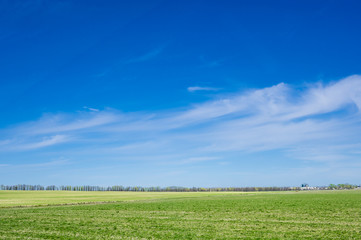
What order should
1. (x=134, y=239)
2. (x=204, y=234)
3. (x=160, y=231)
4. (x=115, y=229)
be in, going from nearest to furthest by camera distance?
(x=134, y=239), (x=204, y=234), (x=160, y=231), (x=115, y=229)

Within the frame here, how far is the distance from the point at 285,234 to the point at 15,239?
1808 centimetres

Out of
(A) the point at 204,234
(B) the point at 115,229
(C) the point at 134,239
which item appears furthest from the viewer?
(B) the point at 115,229

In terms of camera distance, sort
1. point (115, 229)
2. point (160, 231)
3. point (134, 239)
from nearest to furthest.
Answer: point (134, 239) → point (160, 231) → point (115, 229)

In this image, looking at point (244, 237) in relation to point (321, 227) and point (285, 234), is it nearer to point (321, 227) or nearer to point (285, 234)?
point (285, 234)

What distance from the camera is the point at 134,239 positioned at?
19031mm

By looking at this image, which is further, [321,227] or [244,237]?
[321,227]

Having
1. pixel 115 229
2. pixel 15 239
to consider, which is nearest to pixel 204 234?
pixel 115 229

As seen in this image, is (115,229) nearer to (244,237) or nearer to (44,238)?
(44,238)

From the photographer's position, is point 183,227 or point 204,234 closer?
point 204,234

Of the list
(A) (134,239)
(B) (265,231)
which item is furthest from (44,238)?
(B) (265,231)

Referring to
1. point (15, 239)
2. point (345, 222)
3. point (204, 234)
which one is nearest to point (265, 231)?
point (204, 234)

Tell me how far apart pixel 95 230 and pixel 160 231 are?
532 centimetres

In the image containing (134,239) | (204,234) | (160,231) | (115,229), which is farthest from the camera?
(115,229)

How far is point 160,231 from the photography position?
22062 millimetres
